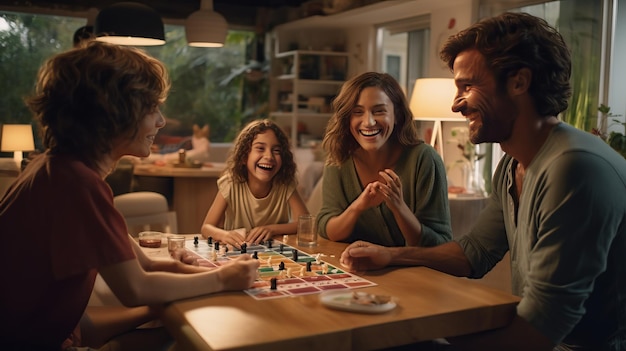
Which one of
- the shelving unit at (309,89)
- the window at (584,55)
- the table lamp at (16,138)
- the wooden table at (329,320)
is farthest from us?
the shelving unit at (309,89)

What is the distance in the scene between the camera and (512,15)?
1.85 metres

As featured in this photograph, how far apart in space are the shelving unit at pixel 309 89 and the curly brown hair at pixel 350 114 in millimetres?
4984

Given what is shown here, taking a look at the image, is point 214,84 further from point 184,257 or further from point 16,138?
point 184,257

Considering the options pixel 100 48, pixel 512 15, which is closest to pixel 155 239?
pixel 100 48

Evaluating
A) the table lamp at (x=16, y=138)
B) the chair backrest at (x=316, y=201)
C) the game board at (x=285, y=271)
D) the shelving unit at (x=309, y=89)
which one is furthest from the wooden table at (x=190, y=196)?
the game board at (x=285, y=271)

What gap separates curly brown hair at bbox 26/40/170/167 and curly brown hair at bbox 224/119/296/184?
1.22 meters

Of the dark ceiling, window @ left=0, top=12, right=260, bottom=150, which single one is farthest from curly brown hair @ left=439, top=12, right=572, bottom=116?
window @ left=0, top=12, right=260, bottom=150

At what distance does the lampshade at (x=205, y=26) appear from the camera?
543cm

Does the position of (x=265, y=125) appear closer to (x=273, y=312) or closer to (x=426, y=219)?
Result: (x=426, y=219)

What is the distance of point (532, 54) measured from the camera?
1.77m

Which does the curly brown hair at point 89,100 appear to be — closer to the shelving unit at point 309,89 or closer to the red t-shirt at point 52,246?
the red t-shirt at point 52,246

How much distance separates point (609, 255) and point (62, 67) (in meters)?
1.45

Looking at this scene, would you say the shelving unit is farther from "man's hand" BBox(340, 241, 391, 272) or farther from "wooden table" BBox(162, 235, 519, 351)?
"wooden table" BBox(162, 235, 519, 351)

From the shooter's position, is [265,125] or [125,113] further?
[265,125]
